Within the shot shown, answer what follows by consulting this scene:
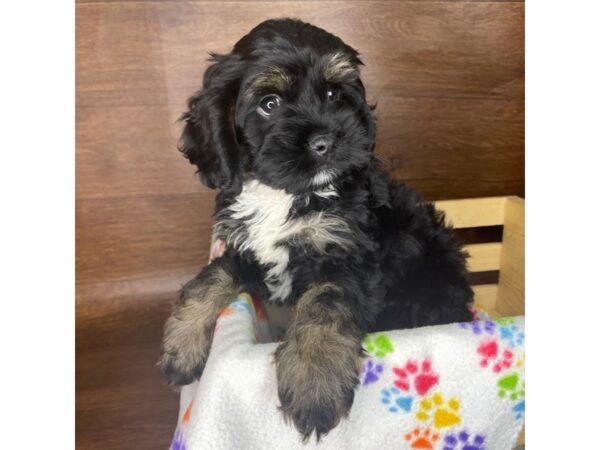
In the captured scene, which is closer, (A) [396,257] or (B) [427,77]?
(A) [396,257]

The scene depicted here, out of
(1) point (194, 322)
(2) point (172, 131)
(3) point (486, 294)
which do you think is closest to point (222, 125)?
(1) point (194, 322)

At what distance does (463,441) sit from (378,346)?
0.44 meters

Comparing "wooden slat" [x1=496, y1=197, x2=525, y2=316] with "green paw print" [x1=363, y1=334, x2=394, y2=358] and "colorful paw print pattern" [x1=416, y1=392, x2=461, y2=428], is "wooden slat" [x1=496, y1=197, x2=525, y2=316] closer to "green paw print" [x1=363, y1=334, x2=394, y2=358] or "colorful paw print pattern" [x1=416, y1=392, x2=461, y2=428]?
"colorful paw print pattern" [x1=416, y1=392, x2=461, y2=428]

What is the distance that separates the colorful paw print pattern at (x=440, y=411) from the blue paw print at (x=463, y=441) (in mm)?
52

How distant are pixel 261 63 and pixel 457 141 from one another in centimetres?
176

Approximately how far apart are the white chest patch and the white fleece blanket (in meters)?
0.23

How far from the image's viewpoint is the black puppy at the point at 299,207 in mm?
1576

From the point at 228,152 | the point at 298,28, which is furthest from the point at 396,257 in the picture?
the point at 298,28

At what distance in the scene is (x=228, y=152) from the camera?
1.67 meters

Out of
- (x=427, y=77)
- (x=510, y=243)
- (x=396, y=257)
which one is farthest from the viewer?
(x=427, y=77)

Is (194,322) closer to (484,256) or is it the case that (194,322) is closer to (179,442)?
(179,442)
